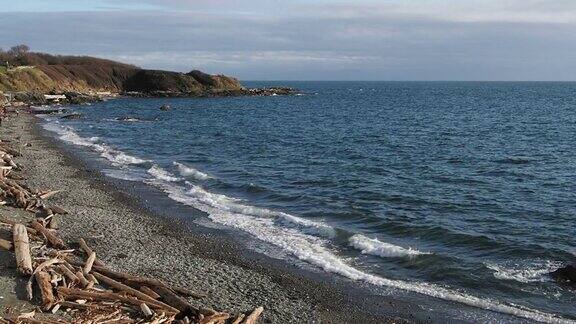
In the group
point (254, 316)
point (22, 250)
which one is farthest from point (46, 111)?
point (254, 316)

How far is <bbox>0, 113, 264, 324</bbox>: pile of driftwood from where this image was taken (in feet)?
34.7

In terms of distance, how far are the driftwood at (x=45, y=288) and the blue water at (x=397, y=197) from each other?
7.61 metres

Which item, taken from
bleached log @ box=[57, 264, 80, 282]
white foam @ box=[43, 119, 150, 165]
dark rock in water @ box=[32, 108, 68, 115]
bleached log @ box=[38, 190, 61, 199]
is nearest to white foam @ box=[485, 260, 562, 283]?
bleached log @ box=[57, 264, 80, 282]

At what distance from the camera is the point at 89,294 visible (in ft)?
36.7

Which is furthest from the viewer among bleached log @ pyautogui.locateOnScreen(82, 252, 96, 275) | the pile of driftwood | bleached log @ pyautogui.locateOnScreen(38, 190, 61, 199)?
bleached log @ pyautogui.locateOnScreen(38, 190, 61, 199)

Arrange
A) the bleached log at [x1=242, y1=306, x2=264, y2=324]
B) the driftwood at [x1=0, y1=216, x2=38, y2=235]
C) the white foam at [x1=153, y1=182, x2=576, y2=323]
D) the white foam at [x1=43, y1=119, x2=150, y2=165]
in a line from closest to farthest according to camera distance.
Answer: the bleached log at [x1=242, y1=306, x2=264, y2=324], the white foam at [x1=153, y1=182, x2=576, y2=323], the driftwood at [x1=0, y1=216, x2=38, y2=235], the white foam at [x1=43, y1=119, x2=150, y2=165]

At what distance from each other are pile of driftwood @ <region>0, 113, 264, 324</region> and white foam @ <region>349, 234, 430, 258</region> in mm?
6620

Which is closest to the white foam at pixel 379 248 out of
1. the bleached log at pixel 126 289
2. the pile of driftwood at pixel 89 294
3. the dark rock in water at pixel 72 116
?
the pile of driftwood at pixel 89 294

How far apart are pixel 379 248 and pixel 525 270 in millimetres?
4277

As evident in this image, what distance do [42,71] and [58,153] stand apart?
83.0 metres

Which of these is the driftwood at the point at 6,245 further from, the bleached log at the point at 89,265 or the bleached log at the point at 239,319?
the bleached log at the point at 239,319

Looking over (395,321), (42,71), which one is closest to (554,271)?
(395,321)

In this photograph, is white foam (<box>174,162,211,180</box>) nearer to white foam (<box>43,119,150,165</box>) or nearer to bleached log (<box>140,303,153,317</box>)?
white foam (<box>43,119,150,165</box>)

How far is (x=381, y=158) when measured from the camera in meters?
37.2
